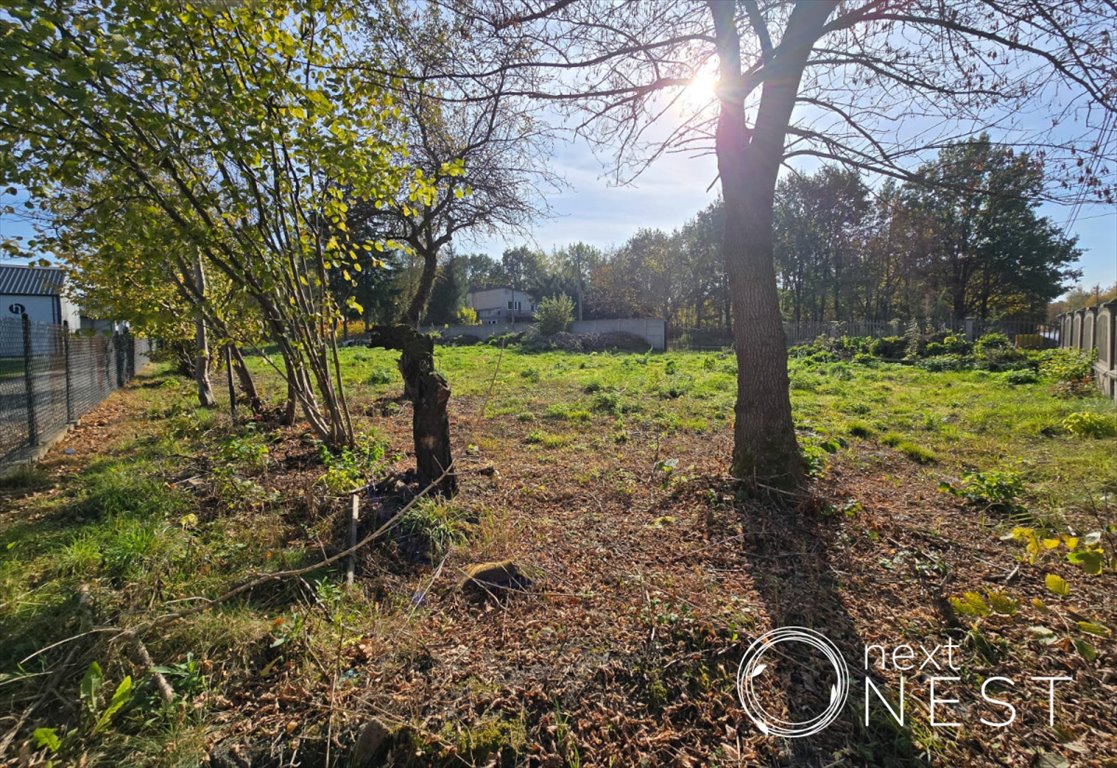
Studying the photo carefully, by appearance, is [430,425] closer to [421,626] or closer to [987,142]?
[421,626]

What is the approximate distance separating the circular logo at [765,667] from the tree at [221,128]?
382 centimetres

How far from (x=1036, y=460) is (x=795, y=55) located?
15.8ft

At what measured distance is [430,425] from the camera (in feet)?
13.1

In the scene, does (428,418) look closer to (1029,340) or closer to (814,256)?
(1029,340)

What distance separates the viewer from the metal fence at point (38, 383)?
5.58 metres

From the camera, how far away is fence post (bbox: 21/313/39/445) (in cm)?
590

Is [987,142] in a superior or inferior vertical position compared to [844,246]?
inferior

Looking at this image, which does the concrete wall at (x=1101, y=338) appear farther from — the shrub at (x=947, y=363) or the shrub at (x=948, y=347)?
the shrub at (x=948, y=347)

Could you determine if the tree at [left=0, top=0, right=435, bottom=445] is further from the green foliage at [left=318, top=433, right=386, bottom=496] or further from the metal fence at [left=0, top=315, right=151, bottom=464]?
the metal fence at [left=0, top=315, right=151, bottom=464]

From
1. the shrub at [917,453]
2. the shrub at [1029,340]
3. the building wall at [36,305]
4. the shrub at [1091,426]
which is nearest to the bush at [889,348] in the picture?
the shrub at [1029,340]

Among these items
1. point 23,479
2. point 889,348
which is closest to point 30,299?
point 23,479

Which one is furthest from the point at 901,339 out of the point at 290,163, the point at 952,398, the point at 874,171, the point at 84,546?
the point at 84,546

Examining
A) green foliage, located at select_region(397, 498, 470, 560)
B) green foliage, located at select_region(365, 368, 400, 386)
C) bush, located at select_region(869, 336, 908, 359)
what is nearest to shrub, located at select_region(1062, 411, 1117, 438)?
green foliage, located at select_region(397, 498, 470, 560)

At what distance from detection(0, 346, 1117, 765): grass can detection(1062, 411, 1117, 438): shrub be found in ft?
0.07
